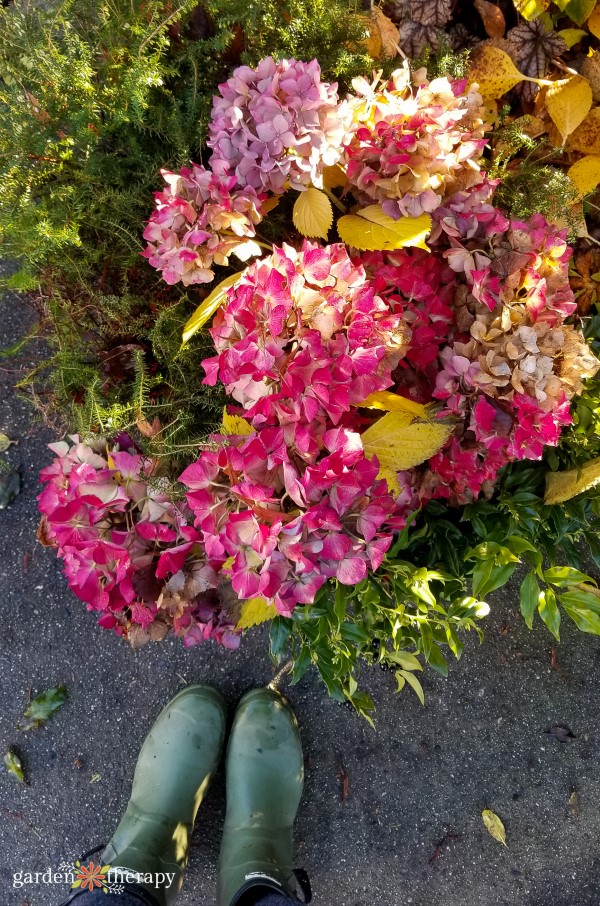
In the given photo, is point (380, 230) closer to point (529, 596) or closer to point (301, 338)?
point (301, 338)

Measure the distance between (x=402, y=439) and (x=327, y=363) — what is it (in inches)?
8.6

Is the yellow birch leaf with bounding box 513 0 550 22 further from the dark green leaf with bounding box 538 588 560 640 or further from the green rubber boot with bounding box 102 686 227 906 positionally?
the green rubber boot with bounding box 102 686 227 906

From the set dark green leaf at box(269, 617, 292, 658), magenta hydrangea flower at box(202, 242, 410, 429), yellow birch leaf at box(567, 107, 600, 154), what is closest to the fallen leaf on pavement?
dark green leaf at box(269, 617, 292, 658)

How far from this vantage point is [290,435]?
0.79 metres

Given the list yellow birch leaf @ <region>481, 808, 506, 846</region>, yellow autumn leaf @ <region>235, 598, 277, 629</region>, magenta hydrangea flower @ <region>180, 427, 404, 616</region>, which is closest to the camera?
magenta hydrangea flower @ <region>180, 427, 404, 616</region>

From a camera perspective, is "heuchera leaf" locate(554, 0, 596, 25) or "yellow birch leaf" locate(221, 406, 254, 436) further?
"heuchera leaf" locate(554, 0, 596, 25)

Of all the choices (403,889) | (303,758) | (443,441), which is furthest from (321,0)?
(403,889)

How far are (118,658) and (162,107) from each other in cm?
138

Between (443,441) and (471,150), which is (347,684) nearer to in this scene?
(443,441)

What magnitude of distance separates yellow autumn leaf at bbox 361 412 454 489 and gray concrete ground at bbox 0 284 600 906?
0.93 m

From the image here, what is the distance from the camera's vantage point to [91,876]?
1612mm

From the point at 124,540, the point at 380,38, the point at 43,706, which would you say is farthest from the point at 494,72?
the point at 43,706

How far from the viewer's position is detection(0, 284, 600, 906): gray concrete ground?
1714mm

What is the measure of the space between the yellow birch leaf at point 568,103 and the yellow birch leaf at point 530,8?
14cm
